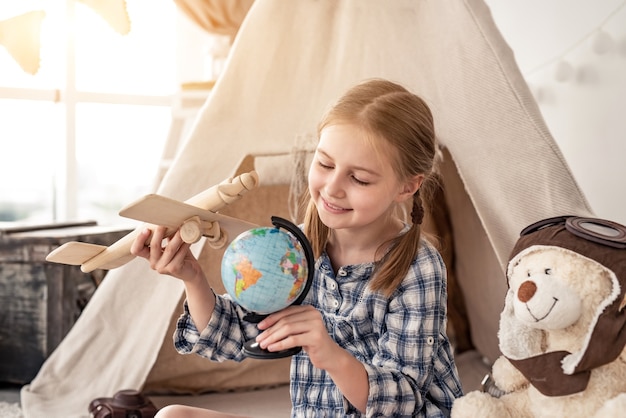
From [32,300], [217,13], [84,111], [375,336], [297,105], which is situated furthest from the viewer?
[84,111]

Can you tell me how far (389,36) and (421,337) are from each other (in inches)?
37.3

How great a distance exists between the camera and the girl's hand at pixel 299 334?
117 cm

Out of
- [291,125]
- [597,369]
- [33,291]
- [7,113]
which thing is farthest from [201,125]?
[7,113]

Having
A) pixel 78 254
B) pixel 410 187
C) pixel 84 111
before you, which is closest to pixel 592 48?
pixel 410 187

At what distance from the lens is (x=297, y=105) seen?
2041 mm

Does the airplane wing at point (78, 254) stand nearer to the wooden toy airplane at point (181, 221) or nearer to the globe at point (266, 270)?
the wooden toy airplane at point (181, 221)

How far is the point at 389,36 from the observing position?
2008mm

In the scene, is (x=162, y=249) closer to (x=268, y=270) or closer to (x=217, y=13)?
(x=268, y=270)

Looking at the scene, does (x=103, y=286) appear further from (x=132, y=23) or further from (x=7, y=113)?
(x=132, y=23)

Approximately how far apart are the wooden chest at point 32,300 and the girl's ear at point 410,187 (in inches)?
50.6

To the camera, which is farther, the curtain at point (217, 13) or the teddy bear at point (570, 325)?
the curtain at point (217, 13)

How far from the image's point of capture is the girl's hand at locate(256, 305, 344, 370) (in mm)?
1174

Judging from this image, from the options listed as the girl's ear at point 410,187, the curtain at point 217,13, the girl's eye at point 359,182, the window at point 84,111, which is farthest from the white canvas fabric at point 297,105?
the window at point 84,111

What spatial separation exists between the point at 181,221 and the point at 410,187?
46 centimetres
